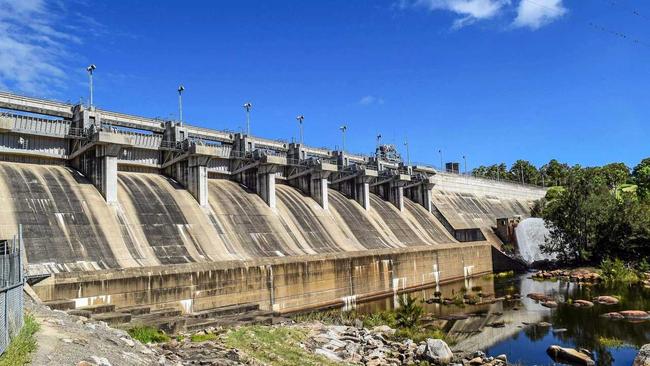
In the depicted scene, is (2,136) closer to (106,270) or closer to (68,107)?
(68,107)

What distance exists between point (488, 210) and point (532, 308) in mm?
40580

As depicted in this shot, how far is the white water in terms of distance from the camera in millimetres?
65125

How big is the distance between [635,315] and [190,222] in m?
28.9

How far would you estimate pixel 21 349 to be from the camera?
10.6m

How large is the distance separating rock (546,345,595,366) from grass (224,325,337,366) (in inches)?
476

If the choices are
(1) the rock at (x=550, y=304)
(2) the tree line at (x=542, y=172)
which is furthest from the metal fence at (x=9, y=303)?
(2) the tree line at (x=542, y=172)

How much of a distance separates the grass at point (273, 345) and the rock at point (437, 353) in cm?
505

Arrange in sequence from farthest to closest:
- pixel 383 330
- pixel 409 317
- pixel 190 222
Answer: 1. pixel 190 222
2. pixel 409 317
3. pixel 383 330

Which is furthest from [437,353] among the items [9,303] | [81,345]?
[9,303]

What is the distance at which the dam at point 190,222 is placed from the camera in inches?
1087

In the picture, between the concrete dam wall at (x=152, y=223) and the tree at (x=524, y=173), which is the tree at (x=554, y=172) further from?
the concrete dam wall at (x=152, y=223)

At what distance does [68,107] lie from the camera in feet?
120

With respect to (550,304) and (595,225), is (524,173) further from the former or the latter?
(550,304)

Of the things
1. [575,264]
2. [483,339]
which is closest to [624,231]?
[575,264]
